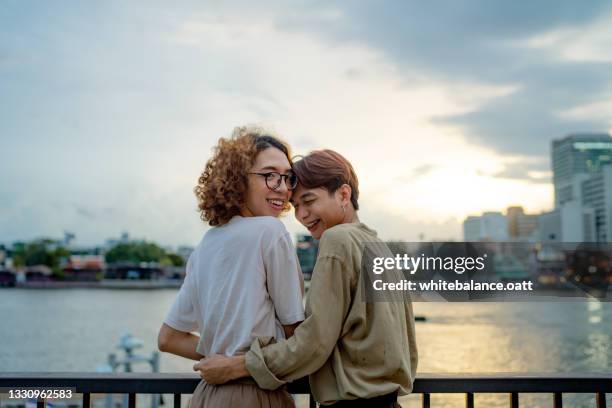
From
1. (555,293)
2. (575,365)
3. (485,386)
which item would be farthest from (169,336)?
(575,365)

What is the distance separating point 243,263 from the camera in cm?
173

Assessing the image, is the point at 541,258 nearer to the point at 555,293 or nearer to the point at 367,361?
the point at 555,293

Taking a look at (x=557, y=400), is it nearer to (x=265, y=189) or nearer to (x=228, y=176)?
(x=265, y=189)

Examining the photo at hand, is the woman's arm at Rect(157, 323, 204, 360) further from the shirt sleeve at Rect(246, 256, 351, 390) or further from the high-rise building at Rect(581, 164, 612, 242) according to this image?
the high-rise building at Rect(581, 164, 612, 242)

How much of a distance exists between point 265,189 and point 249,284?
0.94 feet

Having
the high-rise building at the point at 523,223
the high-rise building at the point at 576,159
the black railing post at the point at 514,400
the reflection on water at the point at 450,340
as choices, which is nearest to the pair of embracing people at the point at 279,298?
the black railing post at the point at 514,400

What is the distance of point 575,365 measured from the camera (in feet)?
112

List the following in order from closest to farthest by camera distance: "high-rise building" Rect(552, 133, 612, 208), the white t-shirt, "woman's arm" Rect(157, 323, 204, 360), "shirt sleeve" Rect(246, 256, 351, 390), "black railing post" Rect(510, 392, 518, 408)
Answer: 1. "shirt sleeve" Rect(246, 256, 351, 390)
2. the white t-shirt
3. "woman's arm" Rect(157, 323, 204, 360)
4. "black railing post" Rect(510, 392, 518, 408)
5. "high-rise building" Rect(552, 133, 612, 208)

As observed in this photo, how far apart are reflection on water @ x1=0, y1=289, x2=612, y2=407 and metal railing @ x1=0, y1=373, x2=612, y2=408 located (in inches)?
611

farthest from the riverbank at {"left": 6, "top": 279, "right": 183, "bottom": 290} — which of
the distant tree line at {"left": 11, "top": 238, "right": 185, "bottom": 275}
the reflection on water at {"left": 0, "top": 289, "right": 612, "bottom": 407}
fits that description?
the reflection on water at {"left": 0, "top": 289, "right": 612, "bottom": 407}

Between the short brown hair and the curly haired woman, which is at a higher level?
the short brown hair

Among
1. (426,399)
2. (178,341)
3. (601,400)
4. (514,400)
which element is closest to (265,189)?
(178,341)

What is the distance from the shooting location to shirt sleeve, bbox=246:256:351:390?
63.3 inches

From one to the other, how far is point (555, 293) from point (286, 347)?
3.22 feet
